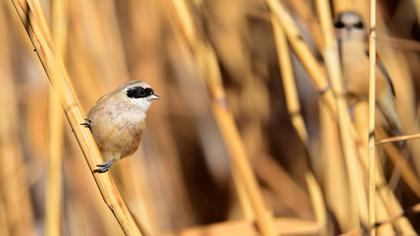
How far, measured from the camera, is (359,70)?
6.59 ft

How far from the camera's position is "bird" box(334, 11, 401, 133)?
194 cm

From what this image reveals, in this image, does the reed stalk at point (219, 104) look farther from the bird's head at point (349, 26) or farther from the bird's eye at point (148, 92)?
the bird's head at point (349, 26)

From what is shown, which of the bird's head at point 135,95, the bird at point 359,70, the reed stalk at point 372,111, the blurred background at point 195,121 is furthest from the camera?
the bird at point 359,70

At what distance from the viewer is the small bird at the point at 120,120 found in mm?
1432

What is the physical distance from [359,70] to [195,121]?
94 centimetres

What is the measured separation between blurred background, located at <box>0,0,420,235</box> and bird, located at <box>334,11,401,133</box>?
4cm

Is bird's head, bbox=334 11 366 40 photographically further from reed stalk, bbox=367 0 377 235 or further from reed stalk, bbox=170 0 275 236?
reed stalk, bbox=367 0 377 235

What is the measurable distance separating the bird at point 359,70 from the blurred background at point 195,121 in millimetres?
42

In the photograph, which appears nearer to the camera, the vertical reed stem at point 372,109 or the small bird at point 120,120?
the vertical reed stem at point 372,109

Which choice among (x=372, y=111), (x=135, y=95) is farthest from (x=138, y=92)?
(x=372, y=111)

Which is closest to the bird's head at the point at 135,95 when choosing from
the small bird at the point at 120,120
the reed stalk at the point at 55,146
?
the small bird at the point at 120,120

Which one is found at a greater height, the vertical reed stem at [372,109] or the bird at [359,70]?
the bird at [359,70]

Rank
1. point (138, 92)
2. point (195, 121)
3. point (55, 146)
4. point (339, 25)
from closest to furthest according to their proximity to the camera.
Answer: point (55, 146)
point (138, 92)
point (339, 25)
point (195, 121)

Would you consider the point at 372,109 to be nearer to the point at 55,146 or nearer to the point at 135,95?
the point at 135,95
